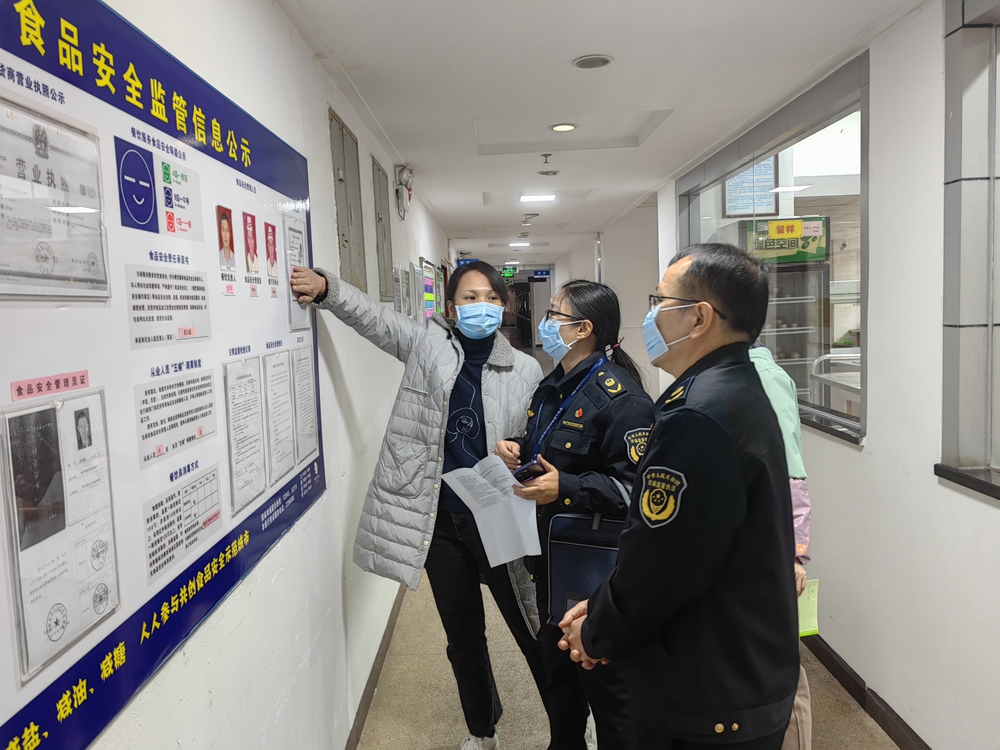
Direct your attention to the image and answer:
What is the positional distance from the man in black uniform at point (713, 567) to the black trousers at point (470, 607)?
0.87 m

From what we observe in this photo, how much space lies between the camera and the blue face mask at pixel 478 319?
82.2 inches

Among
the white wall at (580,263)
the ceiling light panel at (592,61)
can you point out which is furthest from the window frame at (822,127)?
the white wall at (580,263)

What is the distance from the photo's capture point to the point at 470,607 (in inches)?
83.4

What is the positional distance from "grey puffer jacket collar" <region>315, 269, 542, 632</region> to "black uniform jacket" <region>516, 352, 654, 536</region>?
10.5 inches

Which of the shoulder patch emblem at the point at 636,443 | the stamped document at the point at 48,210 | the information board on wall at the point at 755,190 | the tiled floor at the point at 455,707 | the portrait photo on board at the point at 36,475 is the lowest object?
the tiled floor at the point at 455,707

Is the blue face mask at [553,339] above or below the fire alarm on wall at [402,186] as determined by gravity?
below

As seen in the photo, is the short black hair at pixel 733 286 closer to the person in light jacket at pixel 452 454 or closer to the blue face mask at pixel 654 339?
the blue face mask at pixel 654 339

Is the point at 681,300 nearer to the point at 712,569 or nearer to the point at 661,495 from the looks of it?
the point at 661,495

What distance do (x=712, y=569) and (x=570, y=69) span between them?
206cm

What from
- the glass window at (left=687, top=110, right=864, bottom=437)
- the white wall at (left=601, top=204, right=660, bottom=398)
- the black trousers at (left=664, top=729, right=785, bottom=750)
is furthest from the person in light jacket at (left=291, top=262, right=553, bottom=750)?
the white wall at (left=601, top=204, right=660, bottom=398)

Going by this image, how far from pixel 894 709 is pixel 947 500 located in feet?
2.75

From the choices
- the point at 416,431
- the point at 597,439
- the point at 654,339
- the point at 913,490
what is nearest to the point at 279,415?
the point at 416,431

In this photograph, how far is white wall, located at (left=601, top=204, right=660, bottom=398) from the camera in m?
8.08

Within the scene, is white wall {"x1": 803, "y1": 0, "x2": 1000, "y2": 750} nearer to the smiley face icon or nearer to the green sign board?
the green sign board
